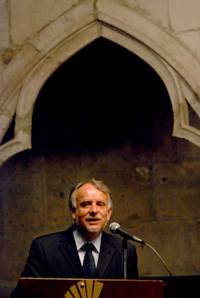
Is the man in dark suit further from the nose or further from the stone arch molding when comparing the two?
the stone arch molding

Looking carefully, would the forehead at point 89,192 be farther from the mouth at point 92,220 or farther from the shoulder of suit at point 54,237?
the shoulder of suit at point 54,237

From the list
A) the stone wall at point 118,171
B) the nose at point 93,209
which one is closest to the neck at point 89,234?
the nose at point 93,209

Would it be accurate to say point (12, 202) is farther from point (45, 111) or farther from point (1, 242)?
point (45, 111)

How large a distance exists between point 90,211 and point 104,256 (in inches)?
11.5

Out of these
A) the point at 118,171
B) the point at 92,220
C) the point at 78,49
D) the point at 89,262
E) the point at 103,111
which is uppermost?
the point at 103,111

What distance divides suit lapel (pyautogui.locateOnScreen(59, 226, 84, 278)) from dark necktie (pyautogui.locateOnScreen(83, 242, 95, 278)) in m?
0.04

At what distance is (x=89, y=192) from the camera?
3.15 metres

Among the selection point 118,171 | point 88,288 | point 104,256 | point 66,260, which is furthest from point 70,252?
point 118,171

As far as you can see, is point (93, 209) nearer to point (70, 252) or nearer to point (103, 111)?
point (70, 252)

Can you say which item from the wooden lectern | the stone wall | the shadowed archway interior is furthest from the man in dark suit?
the shadowed archway interior

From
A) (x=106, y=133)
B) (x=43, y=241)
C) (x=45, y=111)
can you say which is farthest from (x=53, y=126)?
(x=43, y=241)

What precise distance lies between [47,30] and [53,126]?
162cm

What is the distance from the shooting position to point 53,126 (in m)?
5.52

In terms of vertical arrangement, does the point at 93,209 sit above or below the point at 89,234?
above
